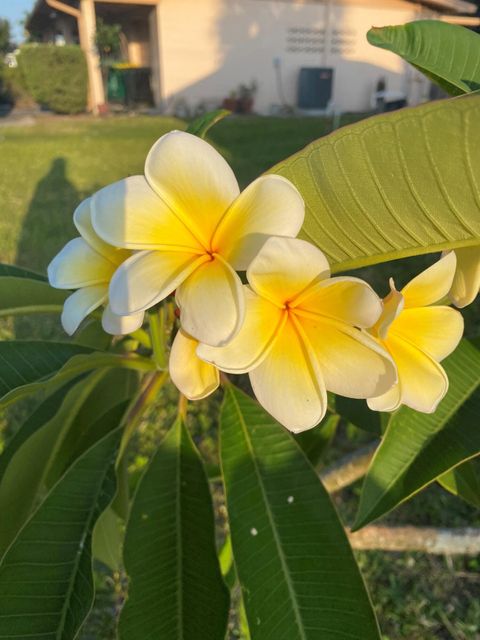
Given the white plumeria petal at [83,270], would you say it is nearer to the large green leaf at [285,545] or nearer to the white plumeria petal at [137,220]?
the white plumeria petal at [137,220]

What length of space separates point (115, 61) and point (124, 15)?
135cm

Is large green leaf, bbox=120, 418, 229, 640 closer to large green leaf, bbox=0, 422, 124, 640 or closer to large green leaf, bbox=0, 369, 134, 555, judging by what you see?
large green leaf, bbox=0, 422, 124, 640

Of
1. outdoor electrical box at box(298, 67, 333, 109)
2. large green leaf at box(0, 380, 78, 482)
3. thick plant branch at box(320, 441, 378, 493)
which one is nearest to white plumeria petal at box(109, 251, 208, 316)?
large green leaf at box(0, 380, 78, 482)

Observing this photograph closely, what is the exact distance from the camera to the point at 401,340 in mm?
543

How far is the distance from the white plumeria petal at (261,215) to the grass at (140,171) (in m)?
1.35

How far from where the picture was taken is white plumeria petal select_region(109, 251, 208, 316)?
0.44 m

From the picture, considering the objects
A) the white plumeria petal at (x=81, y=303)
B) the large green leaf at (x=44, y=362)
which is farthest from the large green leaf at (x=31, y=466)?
the white plumeria petal at (x=81, y=303)

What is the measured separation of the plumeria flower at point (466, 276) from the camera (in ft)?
1.83

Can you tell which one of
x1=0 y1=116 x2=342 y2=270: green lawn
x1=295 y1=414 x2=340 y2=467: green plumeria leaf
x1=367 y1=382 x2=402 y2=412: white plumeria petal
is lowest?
x1=0 y1=116 x2=342 y2=270: green lawn

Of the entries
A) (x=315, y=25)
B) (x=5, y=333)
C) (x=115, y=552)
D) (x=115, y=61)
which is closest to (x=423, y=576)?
(x=115, y=552)

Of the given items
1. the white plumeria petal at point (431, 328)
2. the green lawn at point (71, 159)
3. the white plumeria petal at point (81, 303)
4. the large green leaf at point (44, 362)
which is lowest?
the green lawn at point (71, 159)

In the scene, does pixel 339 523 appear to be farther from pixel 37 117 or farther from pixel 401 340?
pixel 37 117

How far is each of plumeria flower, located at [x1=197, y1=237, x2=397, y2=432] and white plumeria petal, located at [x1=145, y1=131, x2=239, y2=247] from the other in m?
0.08

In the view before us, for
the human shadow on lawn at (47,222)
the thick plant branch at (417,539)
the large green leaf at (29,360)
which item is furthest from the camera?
the human shadow on lawn at (47,222)
